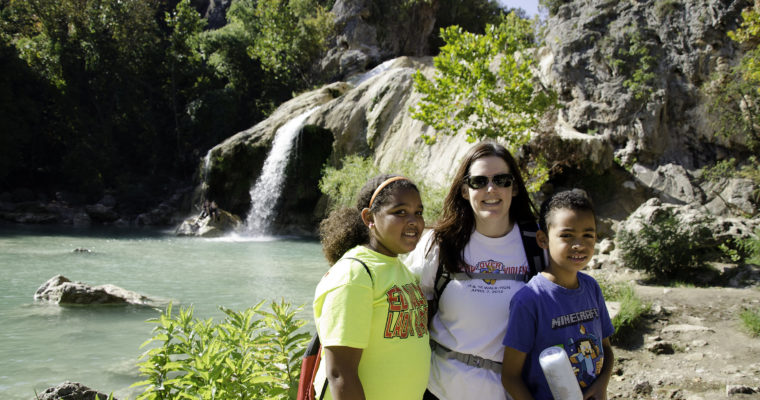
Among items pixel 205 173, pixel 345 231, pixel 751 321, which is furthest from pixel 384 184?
pixel 205 173

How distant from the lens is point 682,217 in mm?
7992

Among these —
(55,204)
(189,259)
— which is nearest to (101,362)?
(189,259)

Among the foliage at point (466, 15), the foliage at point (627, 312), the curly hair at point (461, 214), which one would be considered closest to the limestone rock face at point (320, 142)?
the foliage at point (466, 15)

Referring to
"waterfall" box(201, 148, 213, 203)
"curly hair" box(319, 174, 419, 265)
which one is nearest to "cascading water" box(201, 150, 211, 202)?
"waterfall" box(201, 148, 213, 203)

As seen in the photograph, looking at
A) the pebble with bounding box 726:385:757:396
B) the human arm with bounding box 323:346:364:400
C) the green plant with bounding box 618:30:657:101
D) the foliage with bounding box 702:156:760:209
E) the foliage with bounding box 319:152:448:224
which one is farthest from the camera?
the foliage with bounding box 319:152:448:224

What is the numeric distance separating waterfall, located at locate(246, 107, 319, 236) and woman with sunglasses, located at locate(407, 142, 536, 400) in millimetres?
18224

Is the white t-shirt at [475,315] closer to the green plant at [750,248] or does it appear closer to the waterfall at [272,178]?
the green plant at [750,248]

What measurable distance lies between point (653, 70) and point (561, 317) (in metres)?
13.4

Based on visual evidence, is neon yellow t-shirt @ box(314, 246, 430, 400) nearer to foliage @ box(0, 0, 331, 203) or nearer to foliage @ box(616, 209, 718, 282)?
foliage @ box(616, 209, 718, 282)

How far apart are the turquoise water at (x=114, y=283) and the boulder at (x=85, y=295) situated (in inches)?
6.9

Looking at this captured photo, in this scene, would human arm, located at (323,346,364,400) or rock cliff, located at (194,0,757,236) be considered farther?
rock cliff, located at (194,0,757,236)

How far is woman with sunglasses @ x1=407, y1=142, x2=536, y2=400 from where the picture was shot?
209 centimetres

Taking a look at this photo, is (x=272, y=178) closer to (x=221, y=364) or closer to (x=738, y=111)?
(x=738, y=111)

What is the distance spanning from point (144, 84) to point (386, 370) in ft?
103
